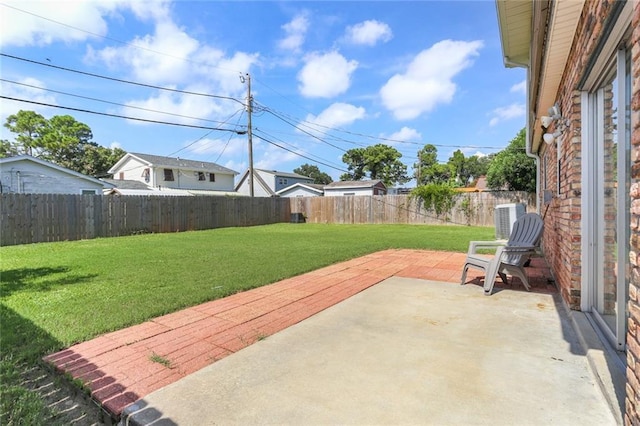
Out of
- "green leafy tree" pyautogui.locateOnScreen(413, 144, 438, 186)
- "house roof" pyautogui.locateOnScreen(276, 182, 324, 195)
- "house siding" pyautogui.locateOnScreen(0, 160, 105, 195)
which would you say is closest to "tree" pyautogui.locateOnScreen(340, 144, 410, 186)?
"green leafy tree" pyautogui.locateOnScreen(413, 144, 438, 186)

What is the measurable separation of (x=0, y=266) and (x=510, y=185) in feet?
64.7

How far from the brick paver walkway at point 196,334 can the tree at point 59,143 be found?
3836 cm

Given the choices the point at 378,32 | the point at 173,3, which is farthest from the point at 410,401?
the point at 378,32

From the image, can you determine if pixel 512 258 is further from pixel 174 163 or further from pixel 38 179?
pixel 174 163

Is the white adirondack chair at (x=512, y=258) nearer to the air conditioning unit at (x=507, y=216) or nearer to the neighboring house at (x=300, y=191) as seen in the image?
the air conditioning unit at (x=507, y=216)

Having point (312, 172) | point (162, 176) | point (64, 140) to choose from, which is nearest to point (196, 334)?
point (162, 176)

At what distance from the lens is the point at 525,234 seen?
487 centimetres

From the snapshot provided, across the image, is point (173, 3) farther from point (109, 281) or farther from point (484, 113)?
point (484, 113)

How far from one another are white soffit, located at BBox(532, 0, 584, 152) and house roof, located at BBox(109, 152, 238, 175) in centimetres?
2649

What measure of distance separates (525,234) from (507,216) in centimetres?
488

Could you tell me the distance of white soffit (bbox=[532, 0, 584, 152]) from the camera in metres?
2.56

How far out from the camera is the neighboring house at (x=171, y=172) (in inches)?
1038

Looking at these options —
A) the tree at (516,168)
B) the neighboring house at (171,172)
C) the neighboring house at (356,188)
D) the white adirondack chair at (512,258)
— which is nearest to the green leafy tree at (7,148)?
the neighboring house at (171,172)

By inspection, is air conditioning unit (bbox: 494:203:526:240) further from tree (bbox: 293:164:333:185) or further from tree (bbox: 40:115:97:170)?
tree (bbox: 293:164:333:185)
